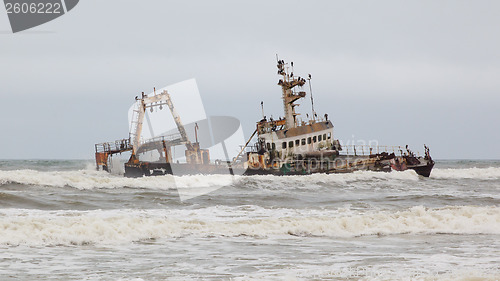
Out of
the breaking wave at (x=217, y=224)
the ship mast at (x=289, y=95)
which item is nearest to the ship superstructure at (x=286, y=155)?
the ship mast at (x=289, y=95)

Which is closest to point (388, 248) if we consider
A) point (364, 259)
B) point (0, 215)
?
point (364, 259)

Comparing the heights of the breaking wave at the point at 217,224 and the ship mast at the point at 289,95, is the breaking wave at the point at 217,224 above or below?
below

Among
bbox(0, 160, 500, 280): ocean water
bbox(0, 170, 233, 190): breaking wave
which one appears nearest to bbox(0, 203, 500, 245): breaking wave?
bbox(0, 160, 500, 280): ocean water

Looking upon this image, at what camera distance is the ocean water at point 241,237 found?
422 inches

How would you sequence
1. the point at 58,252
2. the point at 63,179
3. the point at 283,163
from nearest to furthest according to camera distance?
the point at 58,252 → the point at 63,179 → the point at 283,163

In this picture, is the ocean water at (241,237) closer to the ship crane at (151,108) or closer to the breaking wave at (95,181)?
the breaking wave at (95,181)

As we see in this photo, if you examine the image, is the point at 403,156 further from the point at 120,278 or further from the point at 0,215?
the point at 120,278

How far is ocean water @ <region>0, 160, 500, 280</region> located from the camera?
1071cm

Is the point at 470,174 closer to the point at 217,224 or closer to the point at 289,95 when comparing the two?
the point at 289,95

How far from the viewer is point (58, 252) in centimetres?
1233

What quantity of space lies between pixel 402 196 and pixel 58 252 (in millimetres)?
18094

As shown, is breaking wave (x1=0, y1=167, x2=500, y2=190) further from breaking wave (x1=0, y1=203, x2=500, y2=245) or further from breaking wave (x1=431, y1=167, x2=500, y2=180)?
breaking wave (x1=0, y1=203, x2=500, y2=245)

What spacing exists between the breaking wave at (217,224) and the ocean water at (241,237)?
0.03 meters

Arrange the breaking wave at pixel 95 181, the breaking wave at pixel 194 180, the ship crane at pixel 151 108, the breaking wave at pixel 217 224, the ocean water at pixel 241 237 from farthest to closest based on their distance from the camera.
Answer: the ship crane at pixel 151 108 < the breaking wave at pixel 194 180 < the breaking wave at pixel 95 181 < the breaking wave at pixel 217 224 < the ocean water at pixel 241 237
